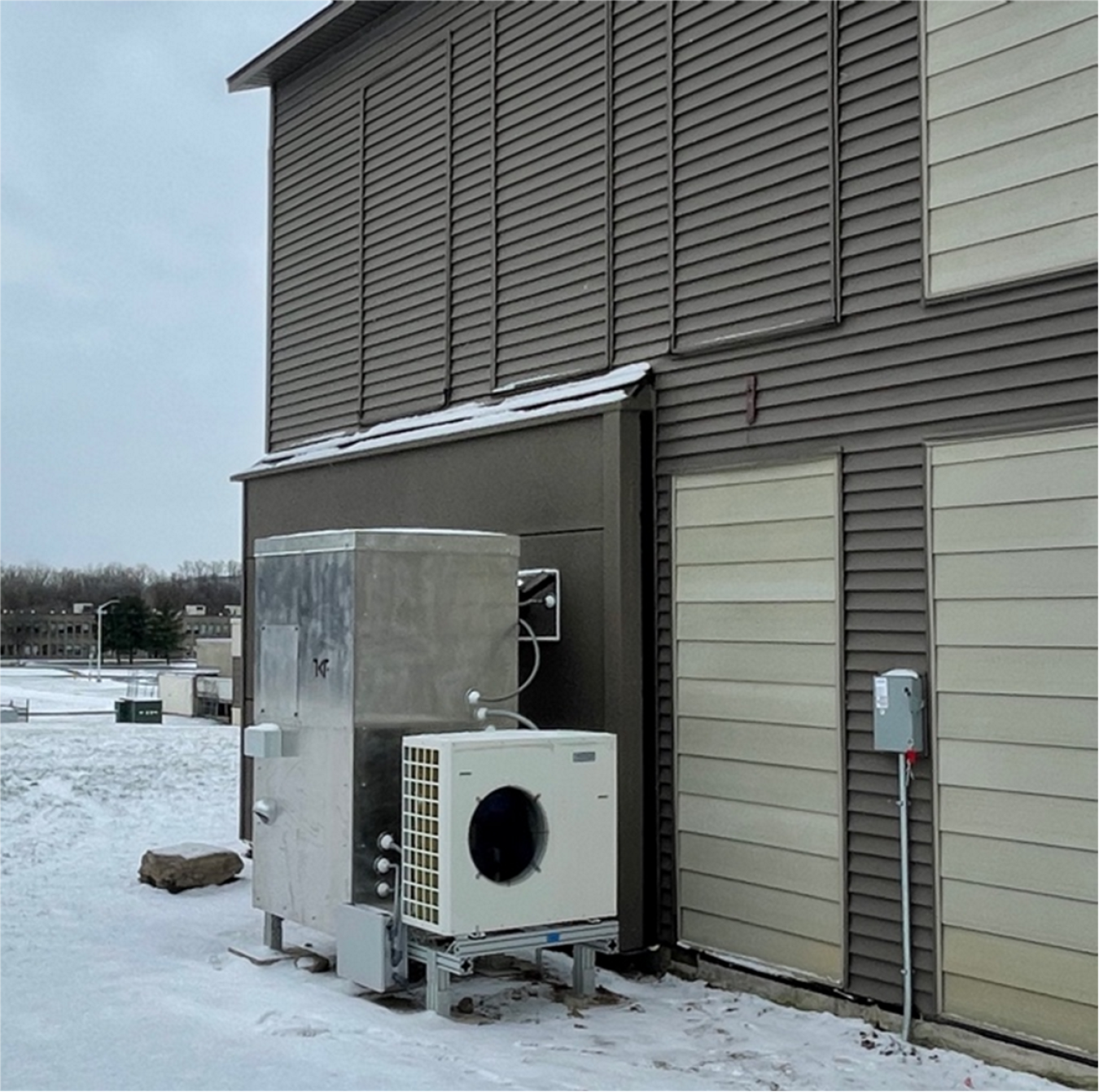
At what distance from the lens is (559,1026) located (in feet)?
21.6

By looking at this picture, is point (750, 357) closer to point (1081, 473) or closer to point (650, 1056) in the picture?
point (1081, 473)

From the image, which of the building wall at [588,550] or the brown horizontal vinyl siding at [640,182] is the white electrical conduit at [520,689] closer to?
the building wall at [588,550]

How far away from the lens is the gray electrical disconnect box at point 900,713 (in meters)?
6.38

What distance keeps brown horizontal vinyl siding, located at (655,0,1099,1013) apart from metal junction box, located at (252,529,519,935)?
1.78 meters

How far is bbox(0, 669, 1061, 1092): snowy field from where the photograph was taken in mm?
5691

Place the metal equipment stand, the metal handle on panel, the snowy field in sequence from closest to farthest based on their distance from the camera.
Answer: the snowy field < the metal equipment stand < the metal handle on panel

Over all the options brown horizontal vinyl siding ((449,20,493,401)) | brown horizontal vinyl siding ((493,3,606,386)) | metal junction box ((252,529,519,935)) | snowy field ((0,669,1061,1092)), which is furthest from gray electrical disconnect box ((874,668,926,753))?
brown horizontal vinyl siding ((449,20,493,401))

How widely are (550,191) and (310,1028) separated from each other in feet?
17.3

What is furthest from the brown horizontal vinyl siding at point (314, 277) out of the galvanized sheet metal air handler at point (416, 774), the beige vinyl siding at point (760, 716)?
the beige vinyl siding at point (760, 716)

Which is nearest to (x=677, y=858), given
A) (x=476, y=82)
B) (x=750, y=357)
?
(x=750, y=357)

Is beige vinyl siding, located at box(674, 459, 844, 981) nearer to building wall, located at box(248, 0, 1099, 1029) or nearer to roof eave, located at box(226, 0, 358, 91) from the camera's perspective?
building wall, located at box(248, 0, 1099, 1029)

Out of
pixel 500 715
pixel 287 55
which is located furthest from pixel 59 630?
pixel 500 715

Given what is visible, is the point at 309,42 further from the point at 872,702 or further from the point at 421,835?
the point at 872,702

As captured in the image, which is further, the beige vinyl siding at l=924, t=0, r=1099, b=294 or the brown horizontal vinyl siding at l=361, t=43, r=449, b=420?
the brown horizontal vinyl siding at l=361, t=43, r=449, b=420
